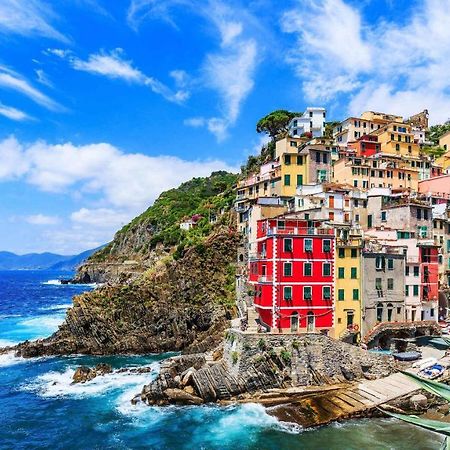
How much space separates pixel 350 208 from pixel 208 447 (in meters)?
35.2

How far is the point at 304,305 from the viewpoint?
40094 mm

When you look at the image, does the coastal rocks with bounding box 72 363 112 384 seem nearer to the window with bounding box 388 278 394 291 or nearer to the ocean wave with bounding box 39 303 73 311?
the window with bounding box 388 278 394 291

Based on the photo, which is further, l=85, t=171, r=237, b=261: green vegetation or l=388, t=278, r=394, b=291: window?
l=85, t=171, r=237, b=261: green vegetation

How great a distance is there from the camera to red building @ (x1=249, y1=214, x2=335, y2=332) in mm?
39562

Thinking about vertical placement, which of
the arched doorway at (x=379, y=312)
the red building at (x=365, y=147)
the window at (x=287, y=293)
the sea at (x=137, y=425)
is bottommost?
the sea at (x=137, y=425)

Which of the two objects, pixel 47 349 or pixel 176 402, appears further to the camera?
pixel 47 349

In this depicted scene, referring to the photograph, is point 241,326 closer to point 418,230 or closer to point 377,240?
point 377,240

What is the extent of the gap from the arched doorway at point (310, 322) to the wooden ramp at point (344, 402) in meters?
6.08

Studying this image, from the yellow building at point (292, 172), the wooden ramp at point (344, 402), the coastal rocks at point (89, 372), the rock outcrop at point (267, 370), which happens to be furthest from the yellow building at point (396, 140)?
the coastal rocks at point (89, 372)

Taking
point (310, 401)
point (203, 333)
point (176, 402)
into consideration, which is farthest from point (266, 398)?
point (203, 333)

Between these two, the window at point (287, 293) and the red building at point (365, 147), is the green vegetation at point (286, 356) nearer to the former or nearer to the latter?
the window at point (287, 293)

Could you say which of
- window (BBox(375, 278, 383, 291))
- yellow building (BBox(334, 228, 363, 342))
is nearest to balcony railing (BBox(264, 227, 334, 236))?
yellow building (BBox(334, 228, 363, 342))

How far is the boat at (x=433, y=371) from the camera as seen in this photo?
116 feet

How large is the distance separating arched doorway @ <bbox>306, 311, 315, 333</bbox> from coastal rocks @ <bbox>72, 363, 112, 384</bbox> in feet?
67.8
